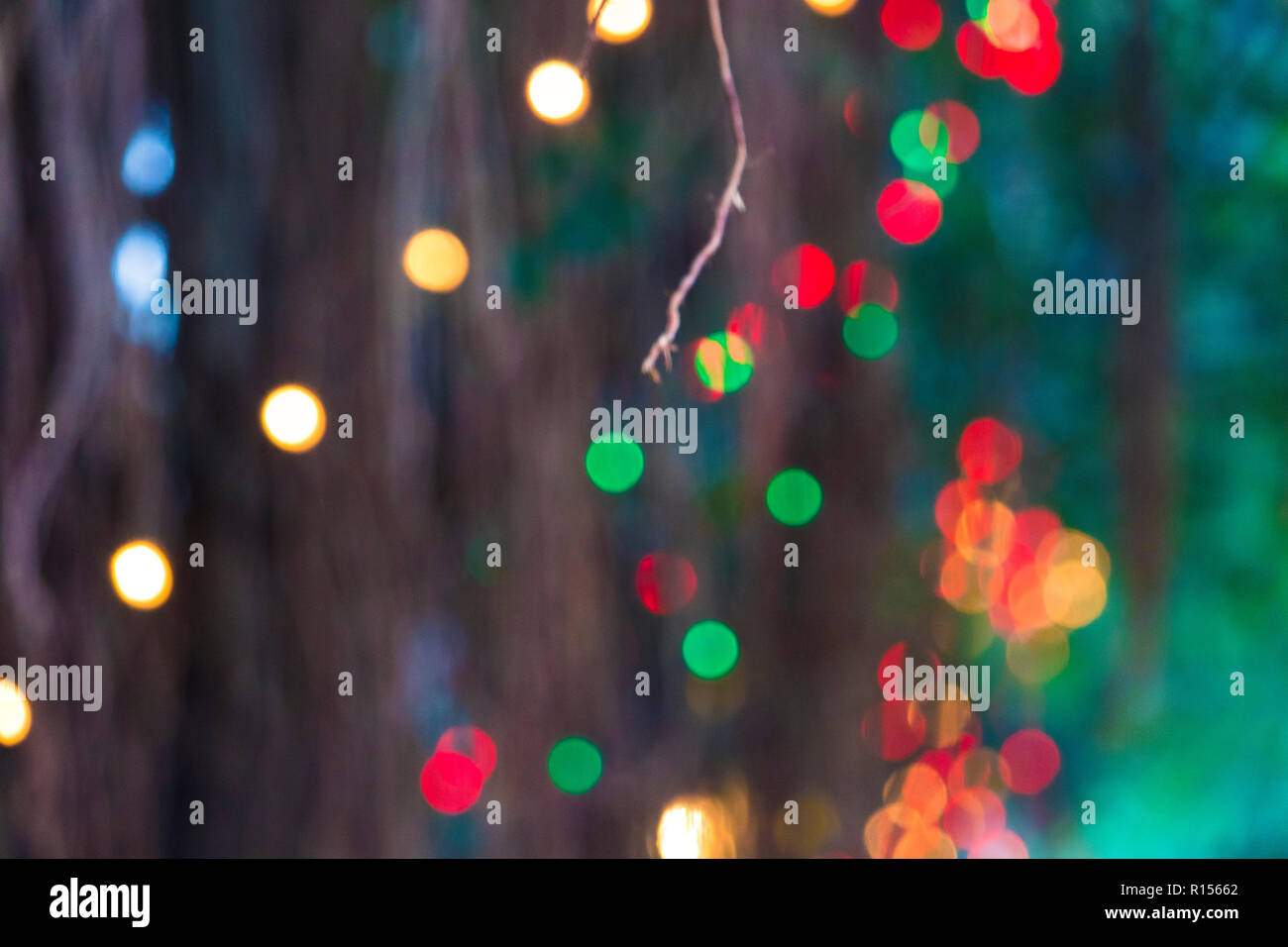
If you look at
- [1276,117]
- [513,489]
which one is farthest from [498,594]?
[1276,117]

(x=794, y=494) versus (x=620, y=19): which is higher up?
(x=620, y=19)

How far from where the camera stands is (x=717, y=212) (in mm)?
377

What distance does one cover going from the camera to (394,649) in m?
0.37

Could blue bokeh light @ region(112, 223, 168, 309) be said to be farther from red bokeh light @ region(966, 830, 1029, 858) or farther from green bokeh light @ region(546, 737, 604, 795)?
red bokeh light @ region(966, 830, 1029, 858)

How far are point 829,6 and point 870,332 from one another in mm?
148

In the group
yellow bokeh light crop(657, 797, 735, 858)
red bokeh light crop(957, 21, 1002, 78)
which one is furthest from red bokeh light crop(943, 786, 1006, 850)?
red bokeh light crop(957, 21, 1002, 78)

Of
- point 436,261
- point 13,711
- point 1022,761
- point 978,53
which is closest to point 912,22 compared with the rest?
point 978,53

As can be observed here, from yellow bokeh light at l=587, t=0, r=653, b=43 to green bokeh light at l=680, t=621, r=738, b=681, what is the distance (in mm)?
269

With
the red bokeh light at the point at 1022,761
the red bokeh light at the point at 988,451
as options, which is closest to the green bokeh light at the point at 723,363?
the red bokeh light at the point at 988,451

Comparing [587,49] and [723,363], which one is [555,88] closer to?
[587,49]

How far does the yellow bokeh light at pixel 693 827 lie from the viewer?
0.38m

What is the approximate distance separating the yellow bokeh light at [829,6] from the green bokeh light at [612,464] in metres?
0.21
